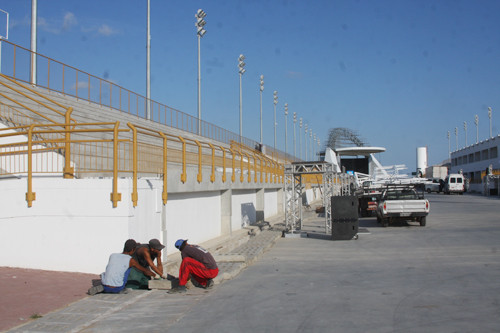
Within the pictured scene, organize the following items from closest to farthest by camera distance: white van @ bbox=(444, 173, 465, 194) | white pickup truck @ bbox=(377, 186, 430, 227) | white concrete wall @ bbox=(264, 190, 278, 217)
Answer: white pickup truck @ bbox=(377, 186, 430, 227)
white concrete wall @ bbox=(264, 190, 278, 217)
white van @ bbox=(444, 173, 465, 194)

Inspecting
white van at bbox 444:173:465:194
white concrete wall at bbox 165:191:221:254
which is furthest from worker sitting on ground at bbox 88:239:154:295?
white van at bbox 444:173:465:194

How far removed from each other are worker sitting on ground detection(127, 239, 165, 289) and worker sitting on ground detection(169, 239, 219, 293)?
421 millimetres

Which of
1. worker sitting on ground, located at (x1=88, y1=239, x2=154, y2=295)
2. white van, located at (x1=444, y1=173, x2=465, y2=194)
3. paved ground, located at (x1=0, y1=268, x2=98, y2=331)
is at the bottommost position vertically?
paved ground, located at (x1=0, y1=268, x2=98, y2=331)

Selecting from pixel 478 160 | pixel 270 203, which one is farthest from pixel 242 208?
pixel 478 160

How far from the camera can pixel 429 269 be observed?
11695 millimetres

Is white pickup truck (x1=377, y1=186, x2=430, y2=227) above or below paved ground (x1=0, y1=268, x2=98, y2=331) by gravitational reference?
above

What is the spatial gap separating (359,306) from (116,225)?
4993mm

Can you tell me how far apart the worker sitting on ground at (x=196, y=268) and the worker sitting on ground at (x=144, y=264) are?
0.42 meters

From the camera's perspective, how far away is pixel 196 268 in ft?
31.1

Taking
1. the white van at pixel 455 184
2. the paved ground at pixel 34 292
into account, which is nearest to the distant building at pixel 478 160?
the white van at pixel 455 184

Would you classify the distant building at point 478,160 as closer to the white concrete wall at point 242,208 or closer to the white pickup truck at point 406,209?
the white pickup truck at point 406,209

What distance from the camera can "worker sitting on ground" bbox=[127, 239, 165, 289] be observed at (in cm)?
940

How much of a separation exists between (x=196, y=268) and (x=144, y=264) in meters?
1.03

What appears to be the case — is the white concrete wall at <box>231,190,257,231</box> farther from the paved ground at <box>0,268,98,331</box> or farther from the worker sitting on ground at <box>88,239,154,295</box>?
the worker sitting on ground at <box>88,239,154,295</box>
